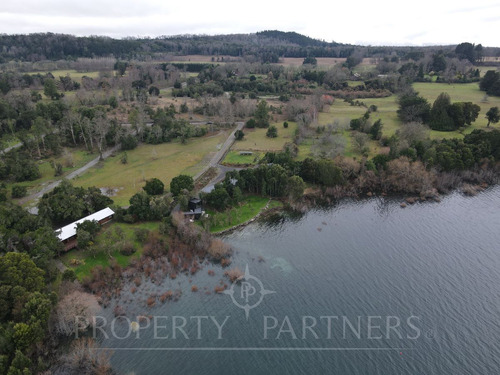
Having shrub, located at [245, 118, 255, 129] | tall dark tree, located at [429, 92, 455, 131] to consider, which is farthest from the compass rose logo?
tall dark tree, located at [429, 92, 455, 131]

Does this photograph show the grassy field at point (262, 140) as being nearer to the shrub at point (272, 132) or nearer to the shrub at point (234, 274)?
the shrub at point (272, 132)

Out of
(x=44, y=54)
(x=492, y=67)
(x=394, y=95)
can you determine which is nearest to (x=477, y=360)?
(x=394, y=95)

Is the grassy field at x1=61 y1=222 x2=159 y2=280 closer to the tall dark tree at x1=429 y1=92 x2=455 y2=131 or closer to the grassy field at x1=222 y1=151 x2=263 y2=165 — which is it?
the grassy field at x1=222 y1=151 x2=263 y2=165

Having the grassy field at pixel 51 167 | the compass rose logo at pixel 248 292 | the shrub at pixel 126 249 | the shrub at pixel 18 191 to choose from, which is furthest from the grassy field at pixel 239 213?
the grassy field at pixel 51 167

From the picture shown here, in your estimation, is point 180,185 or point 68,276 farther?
point 180,185

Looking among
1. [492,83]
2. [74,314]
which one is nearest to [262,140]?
[74,314]

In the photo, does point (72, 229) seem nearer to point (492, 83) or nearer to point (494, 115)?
point (494, 115)
